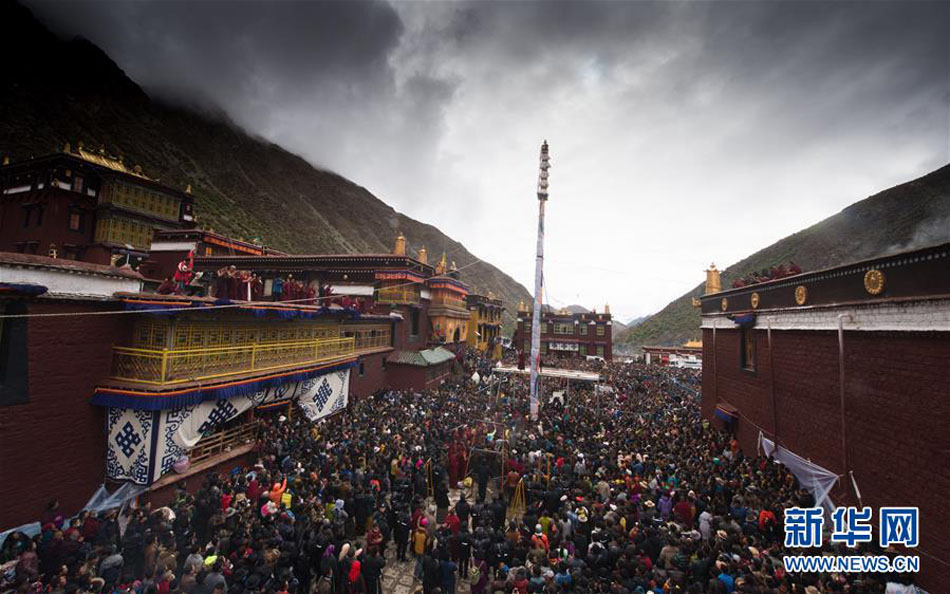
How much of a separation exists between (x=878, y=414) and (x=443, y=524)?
35.1 feet

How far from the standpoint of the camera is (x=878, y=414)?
943cm

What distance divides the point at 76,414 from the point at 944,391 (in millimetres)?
19143

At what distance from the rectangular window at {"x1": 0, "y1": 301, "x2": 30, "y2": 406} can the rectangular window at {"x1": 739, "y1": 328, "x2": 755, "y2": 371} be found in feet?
73.5

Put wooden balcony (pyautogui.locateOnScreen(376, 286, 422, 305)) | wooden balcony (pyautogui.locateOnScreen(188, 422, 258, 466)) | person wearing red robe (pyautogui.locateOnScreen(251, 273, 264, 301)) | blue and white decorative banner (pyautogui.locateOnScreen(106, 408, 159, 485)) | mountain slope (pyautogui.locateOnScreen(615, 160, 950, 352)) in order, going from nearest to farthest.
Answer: blue and white decorative banner (pyautogui.locateOnScreen(106, 408, 159, 485))
wooden balcony (pyautogui.locateOnScreen(188, 422, 258, 466))
person wearing red robe (pyautogui.locateOnScreen(251, 273, 264, 301))
wooden balcony (pyautogui.locateOnScreen(376, 286, 422, 305))
mountain slope (pyautogui.locateOnScreen(615, 160, 950, 352))

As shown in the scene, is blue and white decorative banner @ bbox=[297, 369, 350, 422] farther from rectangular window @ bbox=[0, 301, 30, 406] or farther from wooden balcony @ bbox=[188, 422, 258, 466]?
rectangular window @ bbox=[0, 301, 30, 406]

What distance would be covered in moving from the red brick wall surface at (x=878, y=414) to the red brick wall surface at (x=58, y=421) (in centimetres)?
1860

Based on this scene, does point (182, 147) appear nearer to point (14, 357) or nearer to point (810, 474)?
point (14, 357)

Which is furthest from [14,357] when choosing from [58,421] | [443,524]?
[443,524]

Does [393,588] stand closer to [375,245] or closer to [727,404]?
[727,404]

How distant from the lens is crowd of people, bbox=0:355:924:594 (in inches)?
290

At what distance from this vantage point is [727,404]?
1844cm

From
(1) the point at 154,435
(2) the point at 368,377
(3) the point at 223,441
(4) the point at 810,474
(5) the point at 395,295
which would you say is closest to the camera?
(1) the point at 154,435

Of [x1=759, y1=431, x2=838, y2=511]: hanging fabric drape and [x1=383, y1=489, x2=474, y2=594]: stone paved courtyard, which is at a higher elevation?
[x1=759, y1=431, x2=838, y2=511]: hanging fabric drape

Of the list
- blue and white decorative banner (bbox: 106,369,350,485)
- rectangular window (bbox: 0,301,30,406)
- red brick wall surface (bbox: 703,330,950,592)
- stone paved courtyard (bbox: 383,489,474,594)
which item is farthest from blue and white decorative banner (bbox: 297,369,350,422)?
red brick wall surface (bbox: 703,330,950,592)
